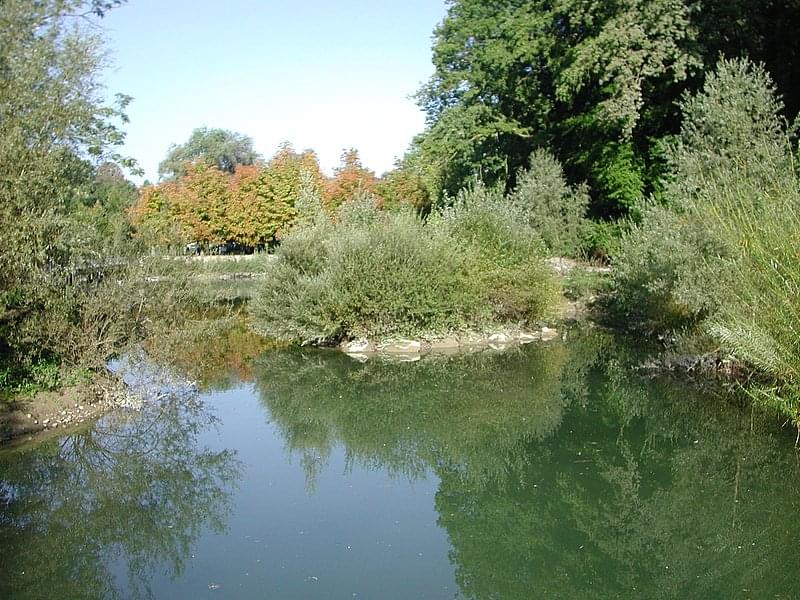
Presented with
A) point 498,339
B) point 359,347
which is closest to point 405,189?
point 498,339

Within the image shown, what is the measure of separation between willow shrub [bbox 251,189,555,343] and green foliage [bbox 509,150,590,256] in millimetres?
8594

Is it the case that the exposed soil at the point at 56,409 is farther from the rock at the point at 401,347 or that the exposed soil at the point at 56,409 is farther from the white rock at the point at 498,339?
the white rock at the point at 498,339

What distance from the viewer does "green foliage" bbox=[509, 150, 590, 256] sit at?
29.5 meters

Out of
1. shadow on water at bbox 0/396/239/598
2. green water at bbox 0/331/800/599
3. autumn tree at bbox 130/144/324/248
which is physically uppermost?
autumn tree at bbox 130/144/324/248

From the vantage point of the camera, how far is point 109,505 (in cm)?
899

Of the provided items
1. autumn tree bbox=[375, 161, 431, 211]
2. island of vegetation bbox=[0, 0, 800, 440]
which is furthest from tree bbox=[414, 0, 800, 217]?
autumn tree bbox=[375, 161, 431, 211]

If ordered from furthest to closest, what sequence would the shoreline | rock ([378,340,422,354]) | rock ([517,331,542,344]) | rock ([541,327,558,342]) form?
rock ([541,327,558,342]) < rock ([517,331,542,344]) < rock ([378,340,422,354]) < the shoreline

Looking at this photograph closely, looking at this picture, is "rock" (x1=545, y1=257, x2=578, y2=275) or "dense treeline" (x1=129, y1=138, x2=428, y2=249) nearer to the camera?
"rock" (x1=545, y1=257, x2=578, y2=275)

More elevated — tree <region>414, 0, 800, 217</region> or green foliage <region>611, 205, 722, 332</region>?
tree <region>414, 0, 800, 217</region>

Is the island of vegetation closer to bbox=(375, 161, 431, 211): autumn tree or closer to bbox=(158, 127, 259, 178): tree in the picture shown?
bbox=(375, 161, 431, 211): autumn tree

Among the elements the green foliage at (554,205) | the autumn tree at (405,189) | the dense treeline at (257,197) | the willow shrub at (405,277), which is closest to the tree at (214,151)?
the dense treeline at (257,197)

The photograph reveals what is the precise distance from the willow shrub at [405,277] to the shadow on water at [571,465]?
1842 mm

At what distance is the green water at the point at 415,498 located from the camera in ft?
23.0

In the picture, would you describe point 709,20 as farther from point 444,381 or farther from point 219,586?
point 219,586
